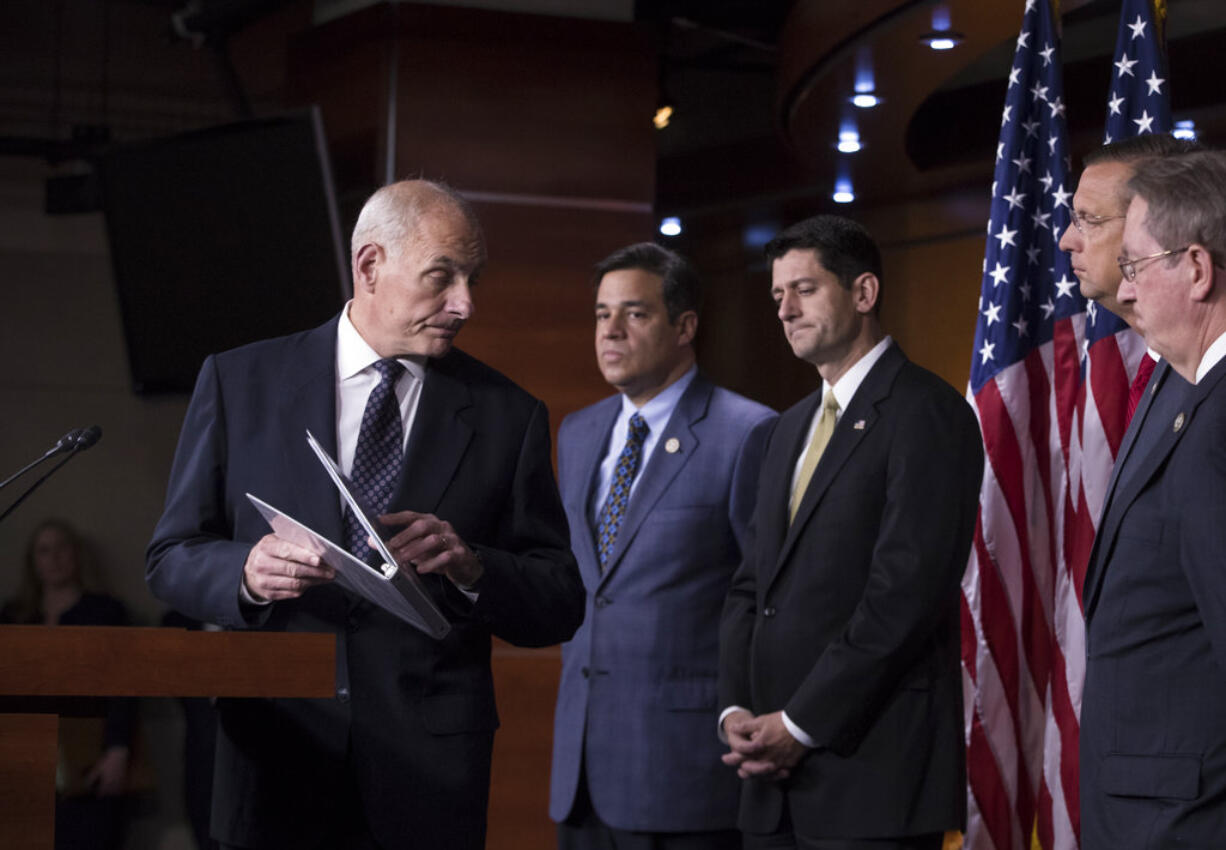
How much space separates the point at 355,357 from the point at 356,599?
401 millimetres

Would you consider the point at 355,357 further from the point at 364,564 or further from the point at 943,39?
the point at 943,39

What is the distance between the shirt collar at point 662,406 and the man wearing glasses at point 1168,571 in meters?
1.64

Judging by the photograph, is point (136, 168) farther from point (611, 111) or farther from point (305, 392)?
point (305, 392)

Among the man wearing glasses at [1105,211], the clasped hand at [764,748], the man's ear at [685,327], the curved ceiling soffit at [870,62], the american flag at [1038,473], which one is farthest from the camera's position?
the curved ceiling soffit at [870,62]

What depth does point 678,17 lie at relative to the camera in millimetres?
6574

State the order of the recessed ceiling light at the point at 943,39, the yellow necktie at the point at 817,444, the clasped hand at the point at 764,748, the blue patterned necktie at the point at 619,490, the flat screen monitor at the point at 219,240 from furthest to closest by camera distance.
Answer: the flat screen monitor at the point at 219,240
the recessed ceiling light at the point at 943,39
the blue patterned necktie at the point at 619,490
the yellow necktie at the point at 817,444
the clasped hand at the point at 764,748

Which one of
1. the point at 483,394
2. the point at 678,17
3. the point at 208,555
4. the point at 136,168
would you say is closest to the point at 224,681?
the point at 208,555

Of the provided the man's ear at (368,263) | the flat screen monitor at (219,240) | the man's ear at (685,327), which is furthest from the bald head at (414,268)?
the flat screen monitor at (219,240)

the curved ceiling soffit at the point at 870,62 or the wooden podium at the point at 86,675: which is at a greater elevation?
the curved ceiling soffit at the point at 870,62

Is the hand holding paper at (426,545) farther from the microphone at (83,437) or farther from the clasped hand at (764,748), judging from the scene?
the clasped hand at (764,748)

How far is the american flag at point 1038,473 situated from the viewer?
362cm

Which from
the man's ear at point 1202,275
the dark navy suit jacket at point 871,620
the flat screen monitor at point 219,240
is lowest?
the dark navy suit jacket at point 871,620

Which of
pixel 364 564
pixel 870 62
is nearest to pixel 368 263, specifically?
pixel 364 564

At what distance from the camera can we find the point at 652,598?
3.63 m
